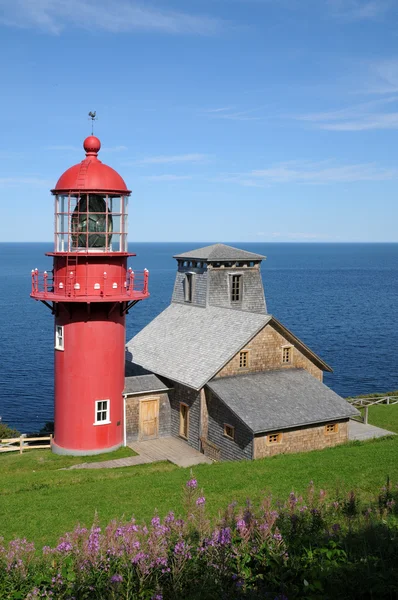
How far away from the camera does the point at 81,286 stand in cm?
2278

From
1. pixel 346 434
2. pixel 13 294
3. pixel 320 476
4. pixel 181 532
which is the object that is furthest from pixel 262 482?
pixel 13 294

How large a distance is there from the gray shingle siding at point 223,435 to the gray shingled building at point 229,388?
0.04m

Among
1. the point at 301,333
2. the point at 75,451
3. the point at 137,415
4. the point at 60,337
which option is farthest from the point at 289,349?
the point at 301,333

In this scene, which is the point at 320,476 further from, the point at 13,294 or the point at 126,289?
the point at 13,294

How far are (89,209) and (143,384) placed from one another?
842 centimetres

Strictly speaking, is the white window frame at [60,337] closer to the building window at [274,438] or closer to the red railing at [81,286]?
the red railing at [81,286]

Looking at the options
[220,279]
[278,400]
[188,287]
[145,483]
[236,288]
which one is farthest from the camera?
[188,287]

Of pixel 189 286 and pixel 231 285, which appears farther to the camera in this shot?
pixel 189 286

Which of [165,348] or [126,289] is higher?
[126,289]

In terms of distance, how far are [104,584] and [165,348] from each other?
22.4 meters

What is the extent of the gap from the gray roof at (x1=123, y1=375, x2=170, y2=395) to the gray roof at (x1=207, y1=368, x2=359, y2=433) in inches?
120

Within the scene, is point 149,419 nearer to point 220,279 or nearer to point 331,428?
point 331,428

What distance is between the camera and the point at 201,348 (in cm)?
2720

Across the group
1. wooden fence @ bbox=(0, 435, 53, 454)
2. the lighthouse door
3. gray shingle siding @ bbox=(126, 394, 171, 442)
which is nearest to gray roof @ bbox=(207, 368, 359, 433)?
gray shingle siding @ bbox=(126, 394, 171, 442)
